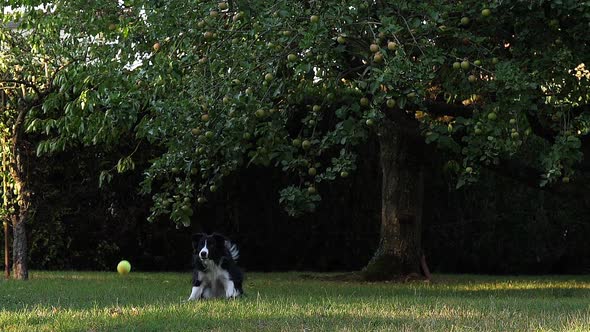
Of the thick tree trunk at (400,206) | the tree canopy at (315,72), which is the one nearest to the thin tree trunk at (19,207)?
the tree canopy at (315,72)

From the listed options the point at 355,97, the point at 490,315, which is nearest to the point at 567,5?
the point at 355,97

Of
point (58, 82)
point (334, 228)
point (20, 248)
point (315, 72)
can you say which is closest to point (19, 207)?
point (20, 248)

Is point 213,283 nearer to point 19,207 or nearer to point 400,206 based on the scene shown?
point 19,207

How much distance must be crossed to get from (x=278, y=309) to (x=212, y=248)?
1.87m

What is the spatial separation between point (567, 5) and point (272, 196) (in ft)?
30.4

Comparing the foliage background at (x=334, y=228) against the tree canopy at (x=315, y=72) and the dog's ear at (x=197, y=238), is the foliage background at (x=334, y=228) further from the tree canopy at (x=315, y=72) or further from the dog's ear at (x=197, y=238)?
the dog's ear at (x=197, y=238)

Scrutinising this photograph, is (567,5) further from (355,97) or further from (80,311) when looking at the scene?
(80,311)

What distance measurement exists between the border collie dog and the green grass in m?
0.25

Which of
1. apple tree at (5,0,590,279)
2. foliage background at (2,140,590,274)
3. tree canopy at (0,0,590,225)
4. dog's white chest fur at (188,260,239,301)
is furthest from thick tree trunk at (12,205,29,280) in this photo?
dog's white chest fur at (188,260,239,301)

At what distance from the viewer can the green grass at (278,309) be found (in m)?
7.07

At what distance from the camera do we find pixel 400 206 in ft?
50.1

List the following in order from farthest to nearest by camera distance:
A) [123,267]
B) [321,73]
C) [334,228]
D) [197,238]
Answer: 1. [334,228]
2. [123,267]
3. [197,238]
4. [321,73]

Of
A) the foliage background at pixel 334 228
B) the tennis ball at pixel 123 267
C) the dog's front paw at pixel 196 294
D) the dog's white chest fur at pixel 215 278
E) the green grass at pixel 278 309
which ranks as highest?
the foliage background at pixel 334 228

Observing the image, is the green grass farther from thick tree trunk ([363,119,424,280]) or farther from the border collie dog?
thick tree trunk ([363,119,424,280])
